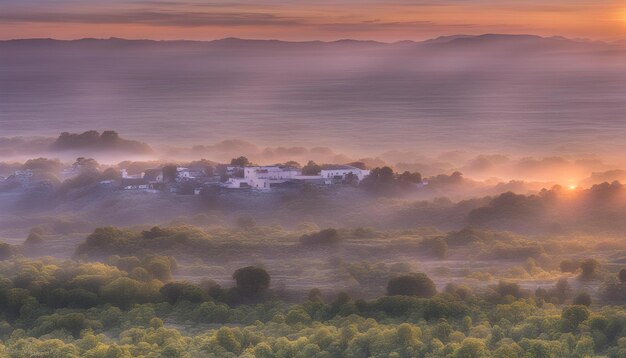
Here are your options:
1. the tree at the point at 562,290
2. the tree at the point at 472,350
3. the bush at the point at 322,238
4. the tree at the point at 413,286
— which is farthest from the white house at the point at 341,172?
the tree at the point at 472,350

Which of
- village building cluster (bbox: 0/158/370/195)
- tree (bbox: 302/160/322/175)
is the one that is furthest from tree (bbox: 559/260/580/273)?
tree (bbox: 302/160/322/175)

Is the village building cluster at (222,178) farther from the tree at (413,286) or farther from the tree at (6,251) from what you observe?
the tree at (413,286)

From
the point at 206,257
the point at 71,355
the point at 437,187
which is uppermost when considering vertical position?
the point at 437,187

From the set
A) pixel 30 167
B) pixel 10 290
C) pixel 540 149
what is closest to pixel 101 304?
pixel 10 290

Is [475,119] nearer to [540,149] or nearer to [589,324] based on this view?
[540,149]

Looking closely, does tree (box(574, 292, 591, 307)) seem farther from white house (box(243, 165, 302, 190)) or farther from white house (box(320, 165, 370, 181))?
white house (box(243, 165, 302, 190))

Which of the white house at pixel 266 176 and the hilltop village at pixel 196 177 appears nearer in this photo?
the white house at pixel 266 176
